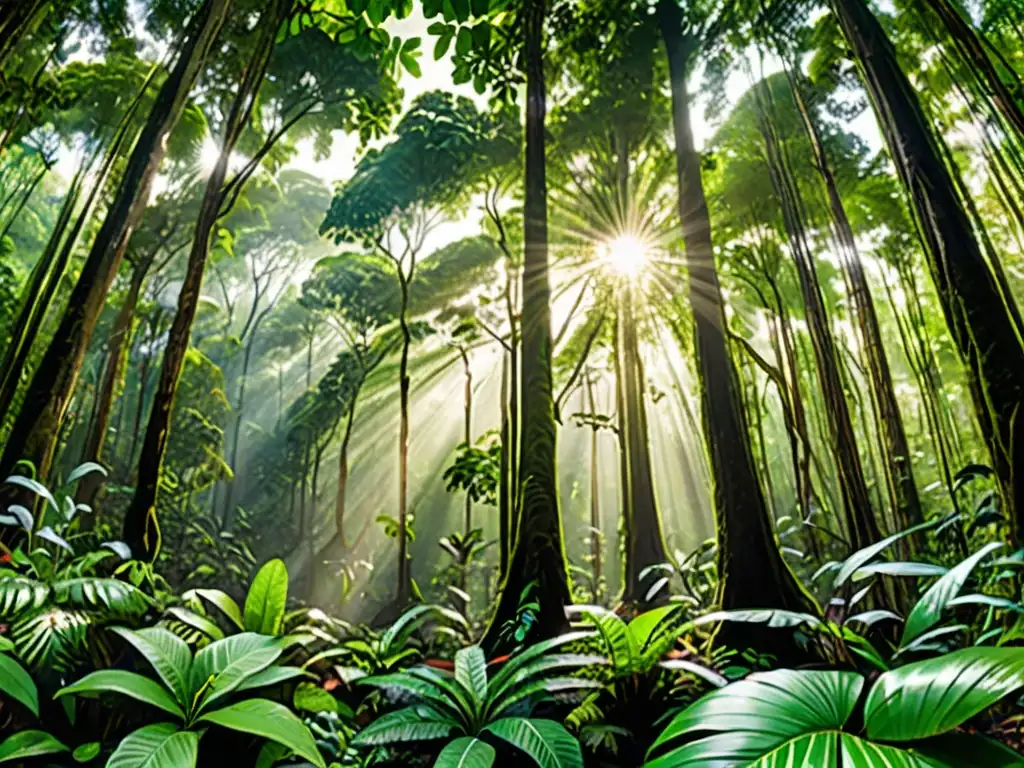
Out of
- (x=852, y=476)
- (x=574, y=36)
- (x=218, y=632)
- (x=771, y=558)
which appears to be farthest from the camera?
(x=574, y=36)

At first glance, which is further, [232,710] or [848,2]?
[848,2]

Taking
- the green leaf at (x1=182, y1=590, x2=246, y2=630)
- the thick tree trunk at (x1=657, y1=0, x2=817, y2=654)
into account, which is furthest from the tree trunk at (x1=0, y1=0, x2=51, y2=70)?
the thick tree trunk at (x1=657, y1=0, x2=817, y2=654)

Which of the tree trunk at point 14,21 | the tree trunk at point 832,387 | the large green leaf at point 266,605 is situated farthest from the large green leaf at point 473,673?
the tree trunk at point 832,387

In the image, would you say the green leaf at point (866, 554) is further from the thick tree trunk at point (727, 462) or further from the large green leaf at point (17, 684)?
the large green leaf at point (17, 684)

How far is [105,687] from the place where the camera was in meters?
1.36

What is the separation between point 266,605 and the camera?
82.7 inches

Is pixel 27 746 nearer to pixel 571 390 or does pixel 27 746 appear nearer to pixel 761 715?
pixel 761 715

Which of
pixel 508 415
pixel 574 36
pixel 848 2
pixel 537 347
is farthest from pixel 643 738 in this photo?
pixel 574 36

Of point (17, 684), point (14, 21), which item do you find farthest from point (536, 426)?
point (14, 21)

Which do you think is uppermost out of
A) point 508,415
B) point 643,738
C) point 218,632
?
point 508,415

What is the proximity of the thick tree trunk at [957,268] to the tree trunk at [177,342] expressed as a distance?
3074mm

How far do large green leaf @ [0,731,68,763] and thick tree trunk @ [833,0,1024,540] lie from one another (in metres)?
2.75

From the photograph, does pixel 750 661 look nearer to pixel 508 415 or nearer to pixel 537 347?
pixel 537 347

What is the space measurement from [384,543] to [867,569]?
23030mm
